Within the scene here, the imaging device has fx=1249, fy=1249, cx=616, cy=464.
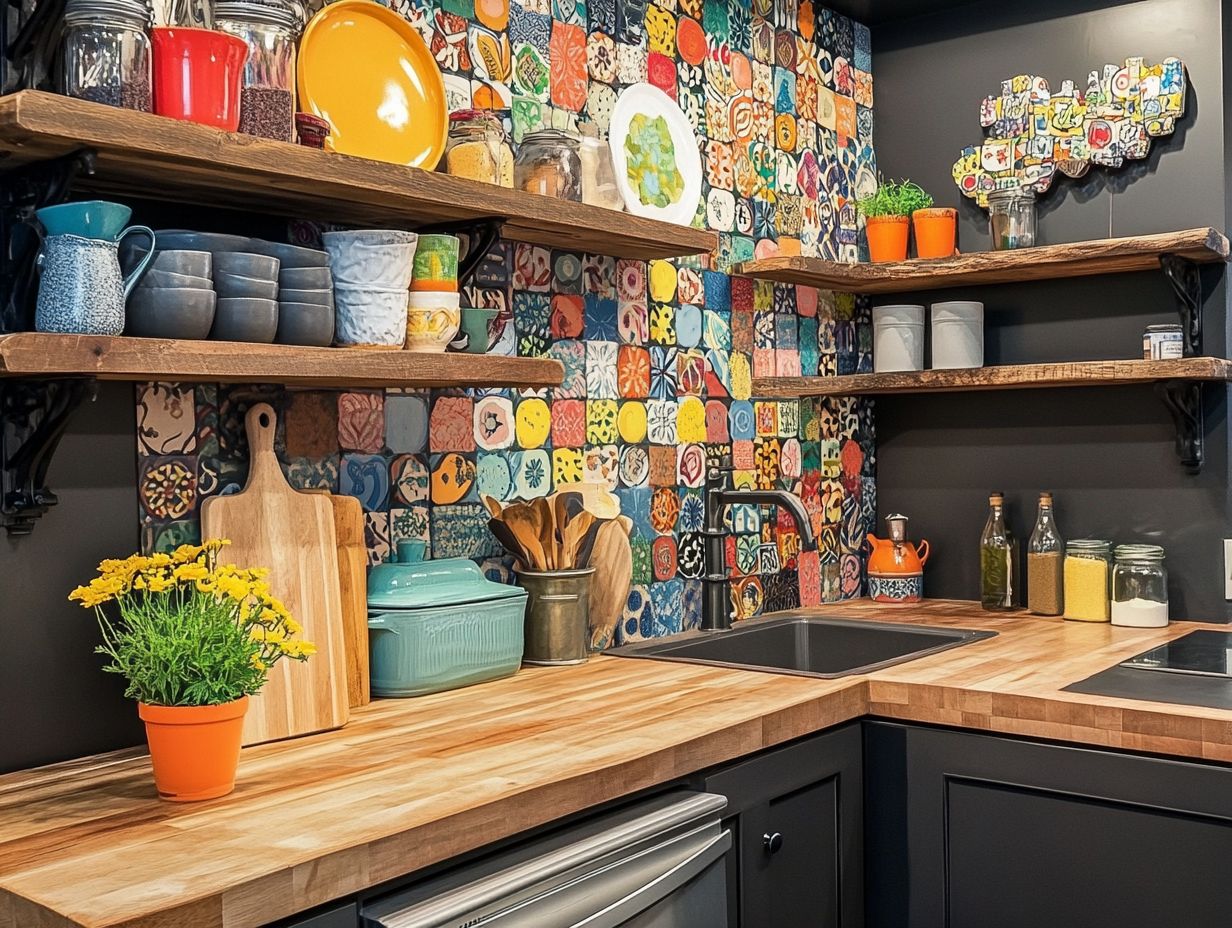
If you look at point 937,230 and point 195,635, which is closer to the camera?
point 195,635

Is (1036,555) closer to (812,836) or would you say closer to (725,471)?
(725,471)

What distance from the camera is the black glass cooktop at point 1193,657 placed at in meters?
2.09

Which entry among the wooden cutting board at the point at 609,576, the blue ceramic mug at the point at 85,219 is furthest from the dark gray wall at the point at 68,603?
the wooden cutting board at the point at 609,576

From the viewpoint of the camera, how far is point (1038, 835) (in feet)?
6.31

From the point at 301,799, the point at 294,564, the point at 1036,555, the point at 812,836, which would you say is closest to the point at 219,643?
the point at 301,799

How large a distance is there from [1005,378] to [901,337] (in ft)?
1.08

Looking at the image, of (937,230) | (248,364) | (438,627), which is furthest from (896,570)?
(248,364)

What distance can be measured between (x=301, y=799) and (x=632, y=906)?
16.2 inches

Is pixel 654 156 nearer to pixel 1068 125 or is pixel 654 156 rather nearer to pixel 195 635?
pixel 1068 125

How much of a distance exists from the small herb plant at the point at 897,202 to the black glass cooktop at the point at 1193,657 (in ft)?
3.81

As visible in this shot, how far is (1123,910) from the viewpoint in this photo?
1.86 m

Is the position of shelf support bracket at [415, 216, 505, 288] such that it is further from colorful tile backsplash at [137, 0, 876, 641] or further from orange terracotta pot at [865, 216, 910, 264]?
orange terracotta pot at [865, 216, 910, 264]

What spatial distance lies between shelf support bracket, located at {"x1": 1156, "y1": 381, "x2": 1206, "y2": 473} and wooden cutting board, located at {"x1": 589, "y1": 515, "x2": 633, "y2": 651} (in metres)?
1.20

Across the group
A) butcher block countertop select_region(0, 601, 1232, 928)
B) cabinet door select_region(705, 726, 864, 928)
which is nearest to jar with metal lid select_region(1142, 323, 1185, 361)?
butcher block countertop select_region(0, 601, 1232, 928)
